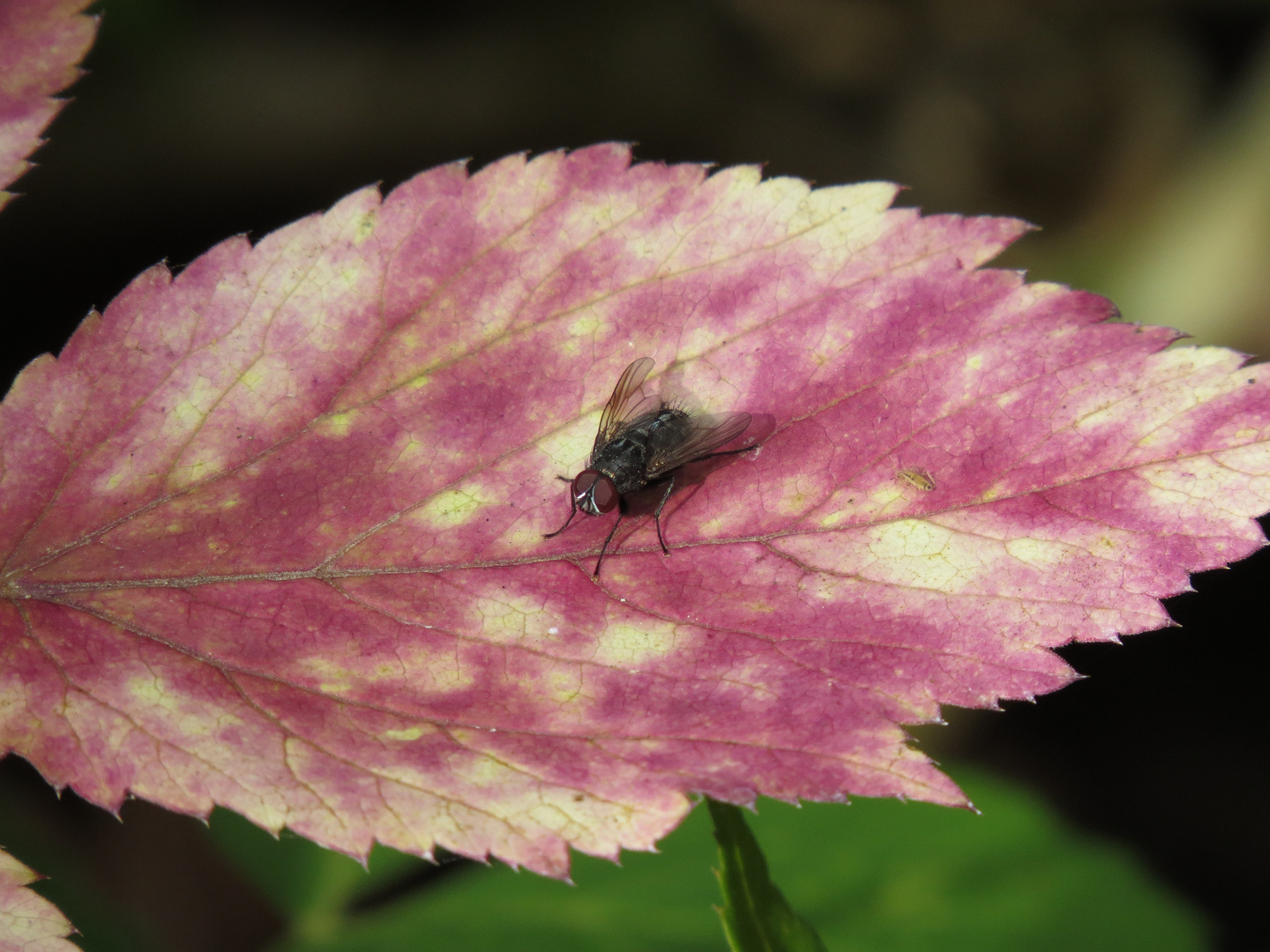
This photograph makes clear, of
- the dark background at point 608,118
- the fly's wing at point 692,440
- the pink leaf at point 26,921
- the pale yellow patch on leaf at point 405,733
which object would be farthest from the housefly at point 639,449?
A: the dark background at point 608,118

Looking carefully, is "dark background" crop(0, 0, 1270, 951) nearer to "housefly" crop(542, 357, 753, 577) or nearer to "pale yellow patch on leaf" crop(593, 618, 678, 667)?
"housefly" crop(542, 357, 753, 577)

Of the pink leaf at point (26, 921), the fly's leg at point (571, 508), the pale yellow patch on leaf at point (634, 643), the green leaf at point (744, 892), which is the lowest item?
the pink leaf at point (26, 921)

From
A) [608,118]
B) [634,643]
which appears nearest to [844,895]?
[634,643]

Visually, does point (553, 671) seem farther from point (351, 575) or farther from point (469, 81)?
point (469, 81)

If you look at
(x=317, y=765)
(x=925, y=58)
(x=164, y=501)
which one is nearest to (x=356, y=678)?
(x=317, y=765)

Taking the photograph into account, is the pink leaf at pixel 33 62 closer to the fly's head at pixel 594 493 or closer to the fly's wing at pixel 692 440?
the fly's head at pixel 594 493

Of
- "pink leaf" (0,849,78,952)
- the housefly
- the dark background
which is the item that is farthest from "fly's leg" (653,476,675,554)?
the dark background
